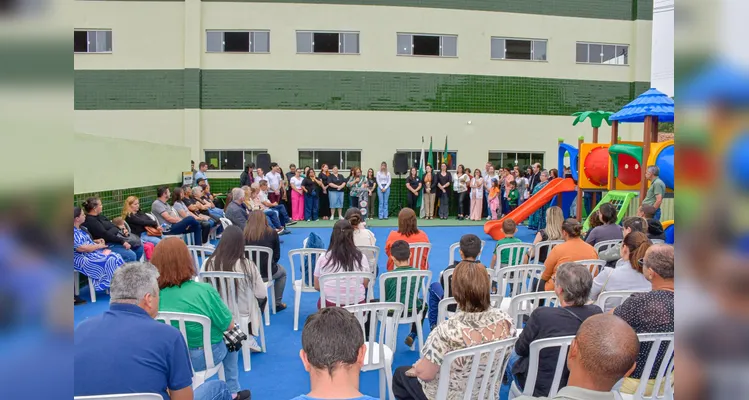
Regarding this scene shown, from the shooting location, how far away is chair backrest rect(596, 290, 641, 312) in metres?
3.42

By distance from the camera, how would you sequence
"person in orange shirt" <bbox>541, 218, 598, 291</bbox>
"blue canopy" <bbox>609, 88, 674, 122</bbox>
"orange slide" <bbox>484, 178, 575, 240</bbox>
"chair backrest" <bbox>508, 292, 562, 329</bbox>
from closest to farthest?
"chair backrest" <bbox>508, 292, 562, 329</bbox> → "person in orange shirt" <bbox>541, 218, 598, 291</bbox> → "blue canopy" <bbox>609, 88, 674, 122</bbox> → "orange slide" <bbox>484, 178, 575, 240</bbox>

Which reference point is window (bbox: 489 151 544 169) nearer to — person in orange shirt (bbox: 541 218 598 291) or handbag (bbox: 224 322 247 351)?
person in orange shirt (bbox: 541 218 598 291)

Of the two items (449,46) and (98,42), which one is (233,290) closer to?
(449,46)

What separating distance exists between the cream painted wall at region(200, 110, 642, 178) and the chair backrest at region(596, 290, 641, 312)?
471 inches

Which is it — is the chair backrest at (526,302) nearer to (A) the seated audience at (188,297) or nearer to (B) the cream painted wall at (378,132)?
(A) the seated audience at (188,297)

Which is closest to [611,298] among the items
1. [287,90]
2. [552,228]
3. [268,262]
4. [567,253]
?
[567,253]

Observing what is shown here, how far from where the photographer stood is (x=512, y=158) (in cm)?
1592

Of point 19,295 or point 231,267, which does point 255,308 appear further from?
point 19,295

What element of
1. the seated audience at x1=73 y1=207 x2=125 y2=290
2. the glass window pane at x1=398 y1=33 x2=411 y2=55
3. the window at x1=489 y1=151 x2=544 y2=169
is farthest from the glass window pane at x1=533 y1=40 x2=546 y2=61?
the seated audience at x1=73 y1=207 x2=125 y2=290

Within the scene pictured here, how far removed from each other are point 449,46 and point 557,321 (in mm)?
13848

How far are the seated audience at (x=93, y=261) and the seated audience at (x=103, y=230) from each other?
0.58 ft

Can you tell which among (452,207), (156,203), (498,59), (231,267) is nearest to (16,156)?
(231,267)

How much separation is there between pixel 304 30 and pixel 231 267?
12.1 meters

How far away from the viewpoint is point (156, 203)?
27.4 feet
